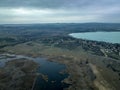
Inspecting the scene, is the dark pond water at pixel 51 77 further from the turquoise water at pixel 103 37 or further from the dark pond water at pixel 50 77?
the turquoise water at pixel 103 37

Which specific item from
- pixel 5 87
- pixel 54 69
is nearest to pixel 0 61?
pixel 54 69

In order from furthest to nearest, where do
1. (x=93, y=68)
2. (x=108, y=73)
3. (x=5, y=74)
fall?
(x=93, y=68) < (x=108, y=73) < (x=5, y=74)

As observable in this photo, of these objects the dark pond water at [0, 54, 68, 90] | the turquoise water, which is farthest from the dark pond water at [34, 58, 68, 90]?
the turquoise water

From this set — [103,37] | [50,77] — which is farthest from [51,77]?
[103,37]

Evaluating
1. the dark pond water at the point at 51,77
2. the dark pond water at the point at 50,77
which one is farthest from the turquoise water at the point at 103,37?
the dark pond water at the point at 51,77

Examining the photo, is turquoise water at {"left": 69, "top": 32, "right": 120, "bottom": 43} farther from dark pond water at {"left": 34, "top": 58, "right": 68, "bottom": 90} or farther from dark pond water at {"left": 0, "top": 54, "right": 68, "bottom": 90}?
dark pond water at {"left": 34, "top": 58, "right": 68, "bottom": 90}

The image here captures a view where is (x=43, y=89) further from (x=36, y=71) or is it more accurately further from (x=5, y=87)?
(x=36, y=71)

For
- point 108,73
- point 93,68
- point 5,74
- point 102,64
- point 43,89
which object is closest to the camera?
point 43,89

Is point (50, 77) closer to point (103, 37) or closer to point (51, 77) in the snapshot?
point (51, 77)

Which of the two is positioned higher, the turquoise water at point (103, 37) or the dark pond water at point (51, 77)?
the dark pond water at point (51, 77)

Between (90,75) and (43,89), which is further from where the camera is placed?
(90,75)

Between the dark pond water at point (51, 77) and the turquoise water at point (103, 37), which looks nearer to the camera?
the dark pond water at point (51, 77)
